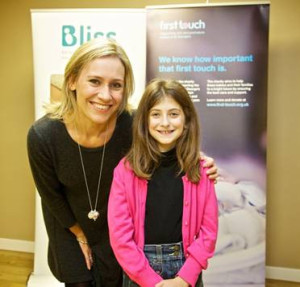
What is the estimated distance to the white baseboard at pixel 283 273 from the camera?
2.86 metres

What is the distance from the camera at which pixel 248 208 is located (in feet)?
7.93

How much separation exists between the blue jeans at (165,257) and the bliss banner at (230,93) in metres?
1.15

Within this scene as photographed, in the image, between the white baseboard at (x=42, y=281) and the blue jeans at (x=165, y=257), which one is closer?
the blue jeans at (x=165, y=257)

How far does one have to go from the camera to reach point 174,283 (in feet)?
4.36

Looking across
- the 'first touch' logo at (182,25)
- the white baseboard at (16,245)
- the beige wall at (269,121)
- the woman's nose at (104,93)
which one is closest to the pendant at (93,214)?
the woman's nose at (104,93)

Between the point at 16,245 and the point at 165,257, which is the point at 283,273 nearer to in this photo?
the point at 165,257

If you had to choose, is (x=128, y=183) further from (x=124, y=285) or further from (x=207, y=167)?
(x=124, y=285)

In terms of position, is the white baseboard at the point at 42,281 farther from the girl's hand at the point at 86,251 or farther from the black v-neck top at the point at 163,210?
the black v-neck top at the point at 163,210

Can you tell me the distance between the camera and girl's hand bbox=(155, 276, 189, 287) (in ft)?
4.35

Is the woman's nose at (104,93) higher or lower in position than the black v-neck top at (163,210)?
higher

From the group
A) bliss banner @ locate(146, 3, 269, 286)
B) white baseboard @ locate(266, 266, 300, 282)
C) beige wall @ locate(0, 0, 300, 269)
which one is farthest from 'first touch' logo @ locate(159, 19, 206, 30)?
white baseboard @ locate(266, 266, 300, 282)

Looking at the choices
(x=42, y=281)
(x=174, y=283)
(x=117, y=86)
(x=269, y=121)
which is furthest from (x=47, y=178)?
(x=269, y=121)

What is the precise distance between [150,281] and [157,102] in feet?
2.17

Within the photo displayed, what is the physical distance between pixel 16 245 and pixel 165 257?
2440 mm
